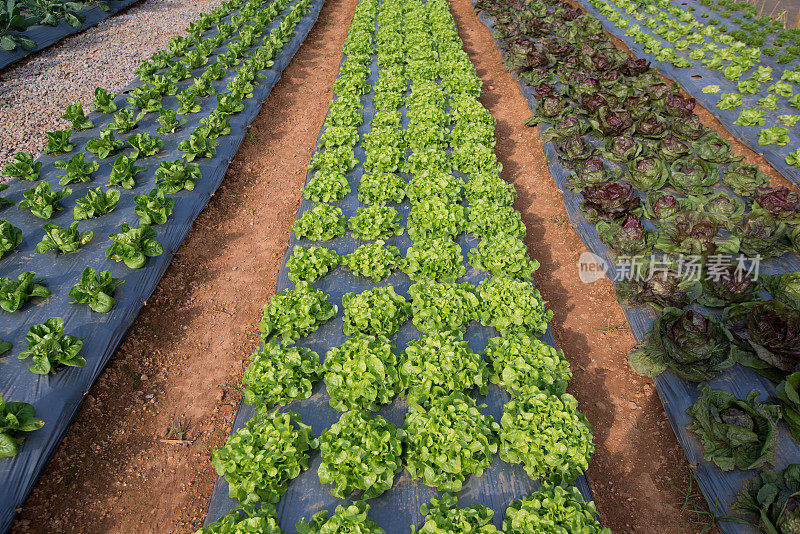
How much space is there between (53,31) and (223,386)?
2154cm

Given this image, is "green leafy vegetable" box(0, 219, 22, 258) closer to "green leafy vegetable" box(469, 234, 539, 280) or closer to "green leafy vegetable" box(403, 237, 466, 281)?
"green leafy vegetable" box(403, 237, 466, 281)

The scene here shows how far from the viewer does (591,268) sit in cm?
983

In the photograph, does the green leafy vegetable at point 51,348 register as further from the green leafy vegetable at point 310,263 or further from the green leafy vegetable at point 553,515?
the green leafy vegetable at point 553,515

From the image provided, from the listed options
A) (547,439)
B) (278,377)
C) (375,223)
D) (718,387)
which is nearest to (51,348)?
(278,377)

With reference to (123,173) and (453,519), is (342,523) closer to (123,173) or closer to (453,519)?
(453,519)

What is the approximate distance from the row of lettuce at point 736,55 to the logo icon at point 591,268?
6822mm

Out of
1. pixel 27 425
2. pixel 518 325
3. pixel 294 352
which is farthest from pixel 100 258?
pixel 518 325

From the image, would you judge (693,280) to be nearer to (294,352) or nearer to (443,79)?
(294,352)

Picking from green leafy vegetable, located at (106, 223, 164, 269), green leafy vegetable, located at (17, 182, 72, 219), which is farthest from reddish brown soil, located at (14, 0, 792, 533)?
green leafy vegetable, located at (17, 182, 72, 219)

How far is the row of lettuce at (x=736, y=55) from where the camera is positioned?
1301 centimetres

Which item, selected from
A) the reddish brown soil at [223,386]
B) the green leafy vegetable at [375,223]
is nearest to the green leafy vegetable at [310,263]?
the green leafy vegetable at [375,223]

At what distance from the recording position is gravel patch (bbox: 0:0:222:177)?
13.5 m

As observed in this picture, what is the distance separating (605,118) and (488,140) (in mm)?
3587

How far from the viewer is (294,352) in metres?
6.48
